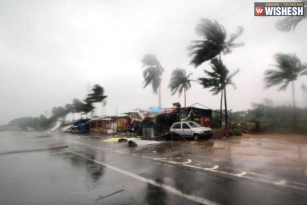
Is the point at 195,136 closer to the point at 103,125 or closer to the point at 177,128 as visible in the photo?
the point at 177,128

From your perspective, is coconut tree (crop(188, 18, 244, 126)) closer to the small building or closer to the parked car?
the parked car

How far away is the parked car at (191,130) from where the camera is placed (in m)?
17.4

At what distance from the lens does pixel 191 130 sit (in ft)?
57.9

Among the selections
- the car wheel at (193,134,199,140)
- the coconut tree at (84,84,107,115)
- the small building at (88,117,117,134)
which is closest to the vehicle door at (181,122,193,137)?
the car wheel at (193,134,199,140)

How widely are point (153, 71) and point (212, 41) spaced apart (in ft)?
55.5

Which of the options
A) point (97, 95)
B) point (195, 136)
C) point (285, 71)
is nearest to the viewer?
point (195, 136)

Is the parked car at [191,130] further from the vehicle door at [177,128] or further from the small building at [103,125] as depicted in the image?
the small building at [103,125]

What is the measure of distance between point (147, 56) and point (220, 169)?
120 feet

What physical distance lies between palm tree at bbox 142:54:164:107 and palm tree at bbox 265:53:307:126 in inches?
828

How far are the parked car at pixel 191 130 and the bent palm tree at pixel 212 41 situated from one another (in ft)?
40.0

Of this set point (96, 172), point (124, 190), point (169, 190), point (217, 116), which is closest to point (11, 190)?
point (96, 172)

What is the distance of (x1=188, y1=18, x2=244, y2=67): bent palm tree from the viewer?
85.1 ft

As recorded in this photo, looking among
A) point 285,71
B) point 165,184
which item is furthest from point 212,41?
point 165,184

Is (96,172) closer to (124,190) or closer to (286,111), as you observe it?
(124,190)
